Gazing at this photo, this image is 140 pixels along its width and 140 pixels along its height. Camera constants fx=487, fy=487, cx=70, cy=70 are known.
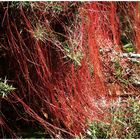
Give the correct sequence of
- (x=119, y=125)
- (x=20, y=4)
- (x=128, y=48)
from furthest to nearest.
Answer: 1. (x=128, y=48)
2. (x=119, y=125)
3. (x=20, y=4)

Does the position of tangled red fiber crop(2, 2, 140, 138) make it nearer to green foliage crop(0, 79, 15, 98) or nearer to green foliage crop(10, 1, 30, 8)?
green foliage crop(10, 1, 30, 8)

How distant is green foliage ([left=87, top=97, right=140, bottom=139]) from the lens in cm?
325

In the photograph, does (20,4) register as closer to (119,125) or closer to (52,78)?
(52,78)

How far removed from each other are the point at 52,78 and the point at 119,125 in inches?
21.7

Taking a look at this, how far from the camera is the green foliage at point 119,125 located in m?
3.25

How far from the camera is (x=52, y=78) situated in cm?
329

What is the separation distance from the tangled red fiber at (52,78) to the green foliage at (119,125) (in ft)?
0.29

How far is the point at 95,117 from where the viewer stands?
3.38 m

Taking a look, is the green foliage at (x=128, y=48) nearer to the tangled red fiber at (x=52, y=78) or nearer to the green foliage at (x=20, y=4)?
the tangled red fiber at (x=52, y=78)

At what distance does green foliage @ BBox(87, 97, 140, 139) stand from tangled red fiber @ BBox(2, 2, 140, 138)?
0.09 m

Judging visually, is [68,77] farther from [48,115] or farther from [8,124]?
[8,124]

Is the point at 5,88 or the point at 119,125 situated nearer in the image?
the point at 5,88

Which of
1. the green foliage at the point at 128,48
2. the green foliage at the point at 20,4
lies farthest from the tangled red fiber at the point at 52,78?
the green foliage at the point at 128,48

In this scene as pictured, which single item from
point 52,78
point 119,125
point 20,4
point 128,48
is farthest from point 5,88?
point 128,48
